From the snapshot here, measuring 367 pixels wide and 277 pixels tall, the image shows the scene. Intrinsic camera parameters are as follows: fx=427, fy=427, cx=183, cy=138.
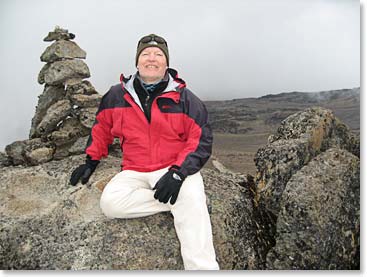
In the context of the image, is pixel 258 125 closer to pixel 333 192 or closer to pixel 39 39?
pixel 333 192

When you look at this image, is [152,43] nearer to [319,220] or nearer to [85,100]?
[85,100]

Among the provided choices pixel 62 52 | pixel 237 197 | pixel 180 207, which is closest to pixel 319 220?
pixel 237 197

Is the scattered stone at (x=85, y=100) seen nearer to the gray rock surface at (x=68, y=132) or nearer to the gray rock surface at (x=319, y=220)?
the gray rock surface at (x=68, y=132)

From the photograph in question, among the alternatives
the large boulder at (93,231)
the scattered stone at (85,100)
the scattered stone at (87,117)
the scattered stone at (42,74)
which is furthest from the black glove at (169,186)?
the scattered stone at (42,74)

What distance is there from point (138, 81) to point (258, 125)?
60.0 inches

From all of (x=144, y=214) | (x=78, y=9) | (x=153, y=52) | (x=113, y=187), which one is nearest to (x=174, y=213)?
(x=144, y=214)

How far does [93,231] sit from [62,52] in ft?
6.95

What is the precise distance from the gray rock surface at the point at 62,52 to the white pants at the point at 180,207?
5.77 ft

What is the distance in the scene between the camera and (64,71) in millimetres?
4750

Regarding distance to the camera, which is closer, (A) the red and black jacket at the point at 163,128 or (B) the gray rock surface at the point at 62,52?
(A) the red and black jacket at the point at 163,128

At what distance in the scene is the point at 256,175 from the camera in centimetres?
407

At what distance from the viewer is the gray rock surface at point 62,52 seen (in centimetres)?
467

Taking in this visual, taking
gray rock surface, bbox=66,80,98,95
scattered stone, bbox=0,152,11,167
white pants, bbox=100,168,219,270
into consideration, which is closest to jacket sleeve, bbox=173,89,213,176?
white pants, bbox=100,168,219,270

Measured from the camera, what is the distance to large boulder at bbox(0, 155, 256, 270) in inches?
138
